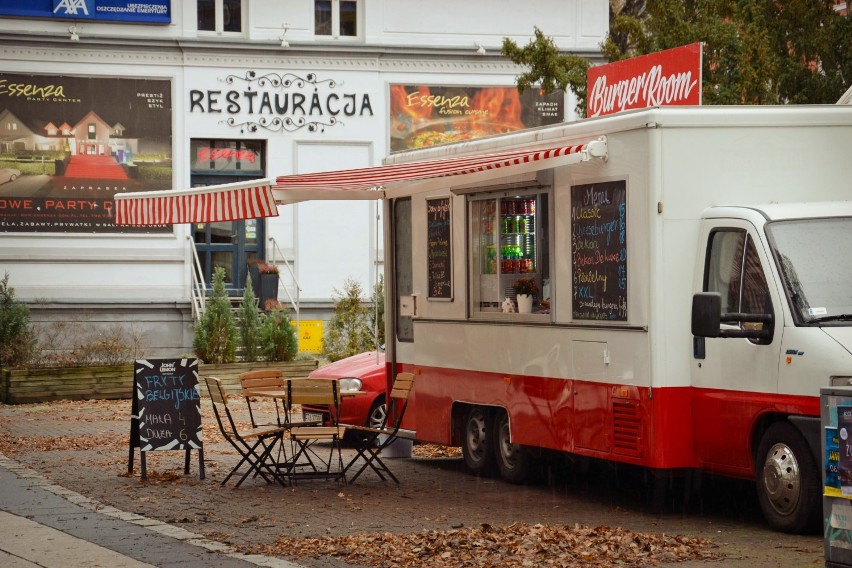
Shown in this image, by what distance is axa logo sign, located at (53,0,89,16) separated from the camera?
27.5 metres

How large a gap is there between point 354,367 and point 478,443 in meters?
2.68

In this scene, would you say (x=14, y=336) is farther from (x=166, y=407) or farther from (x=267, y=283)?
(x=166, y=407)

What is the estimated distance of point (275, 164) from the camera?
28.4 m

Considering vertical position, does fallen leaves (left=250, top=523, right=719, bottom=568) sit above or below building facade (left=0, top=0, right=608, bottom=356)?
below

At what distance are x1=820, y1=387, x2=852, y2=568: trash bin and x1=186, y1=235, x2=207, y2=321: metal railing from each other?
799 inches

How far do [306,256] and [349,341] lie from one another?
6.24 meters

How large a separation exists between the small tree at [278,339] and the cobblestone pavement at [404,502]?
26.2 feet

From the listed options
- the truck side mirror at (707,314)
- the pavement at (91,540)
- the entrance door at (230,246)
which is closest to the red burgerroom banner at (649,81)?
the truck side mirror at (707,314)

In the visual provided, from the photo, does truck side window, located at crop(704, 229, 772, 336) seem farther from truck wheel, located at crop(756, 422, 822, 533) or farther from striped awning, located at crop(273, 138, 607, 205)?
striped awning, located at crop(273, 138, 607, 205)

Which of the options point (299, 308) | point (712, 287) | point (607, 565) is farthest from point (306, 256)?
point (607, 565)

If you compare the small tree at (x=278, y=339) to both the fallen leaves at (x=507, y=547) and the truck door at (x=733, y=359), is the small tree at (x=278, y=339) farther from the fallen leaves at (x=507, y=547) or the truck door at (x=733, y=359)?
the fallen leaves at (x=507, y=547)

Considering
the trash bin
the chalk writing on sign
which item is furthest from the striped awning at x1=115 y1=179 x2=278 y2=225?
the trash bin

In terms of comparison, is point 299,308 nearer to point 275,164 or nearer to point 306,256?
point 306,256

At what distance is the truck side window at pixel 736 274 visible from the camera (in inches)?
409
